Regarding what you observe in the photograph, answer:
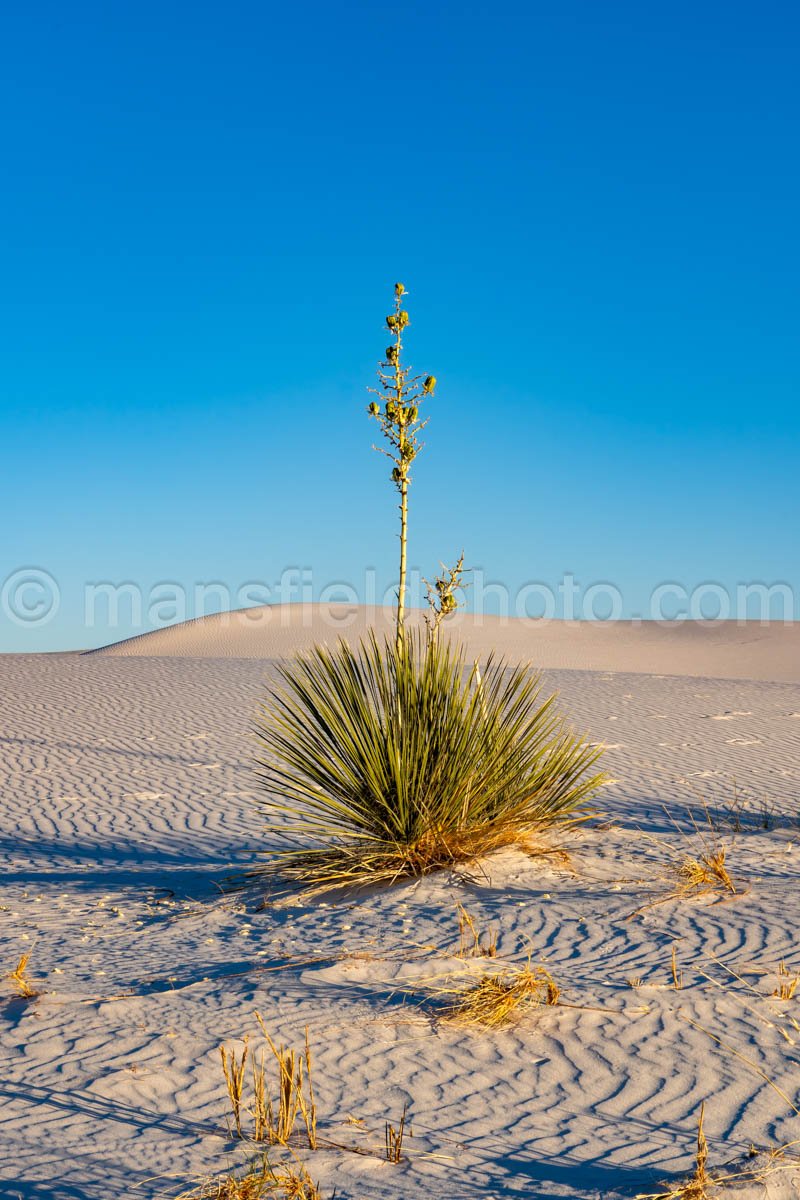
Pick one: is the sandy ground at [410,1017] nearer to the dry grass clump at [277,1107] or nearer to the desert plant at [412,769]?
the dry grass clump at [277,1107]

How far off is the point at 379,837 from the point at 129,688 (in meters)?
14.4

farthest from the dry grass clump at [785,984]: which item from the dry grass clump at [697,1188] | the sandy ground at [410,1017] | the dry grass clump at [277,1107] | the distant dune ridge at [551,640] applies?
the distant dune ridge at [551,640]

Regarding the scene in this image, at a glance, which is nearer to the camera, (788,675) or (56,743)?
(56,743)

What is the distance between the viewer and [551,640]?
154 ft

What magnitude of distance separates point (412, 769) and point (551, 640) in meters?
41.5

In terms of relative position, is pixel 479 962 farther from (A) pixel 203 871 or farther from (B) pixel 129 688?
(B) pixel 129 688

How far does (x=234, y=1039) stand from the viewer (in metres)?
3.79

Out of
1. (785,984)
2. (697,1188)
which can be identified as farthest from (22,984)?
(785,984)

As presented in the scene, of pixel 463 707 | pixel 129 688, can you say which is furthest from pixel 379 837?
pixel 129 688

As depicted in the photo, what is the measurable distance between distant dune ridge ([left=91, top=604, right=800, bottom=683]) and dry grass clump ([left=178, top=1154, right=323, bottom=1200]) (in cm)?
3482

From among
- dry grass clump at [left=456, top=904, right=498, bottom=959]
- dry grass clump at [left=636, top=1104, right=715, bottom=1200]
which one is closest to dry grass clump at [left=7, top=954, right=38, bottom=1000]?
dry grass clump at [left=456, top=904, right=498, bottom=959]

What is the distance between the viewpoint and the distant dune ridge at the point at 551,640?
41.0 m

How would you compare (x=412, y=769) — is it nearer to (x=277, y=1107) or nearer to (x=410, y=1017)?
(x=410, y=1017)

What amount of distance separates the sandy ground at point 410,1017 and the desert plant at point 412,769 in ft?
0.82
